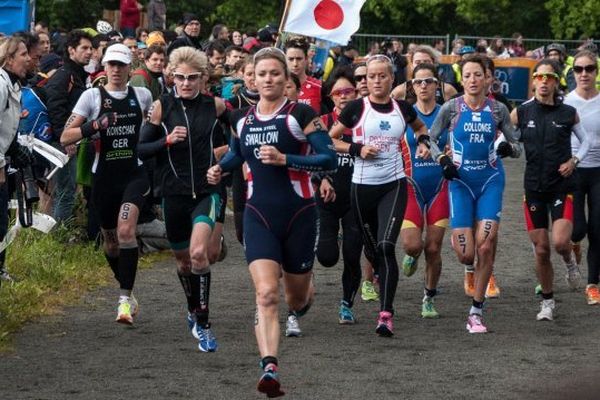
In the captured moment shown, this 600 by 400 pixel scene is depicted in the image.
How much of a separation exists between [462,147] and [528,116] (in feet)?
2.99

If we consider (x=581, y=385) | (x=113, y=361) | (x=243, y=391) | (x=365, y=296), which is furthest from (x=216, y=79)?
(x=581, y=385)

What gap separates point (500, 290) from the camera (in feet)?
40.9

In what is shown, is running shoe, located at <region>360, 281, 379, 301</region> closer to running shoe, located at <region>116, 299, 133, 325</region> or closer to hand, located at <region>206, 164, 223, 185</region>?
running shoe, located at <region>116, 299, 133, 325</region>

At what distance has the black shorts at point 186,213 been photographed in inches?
371

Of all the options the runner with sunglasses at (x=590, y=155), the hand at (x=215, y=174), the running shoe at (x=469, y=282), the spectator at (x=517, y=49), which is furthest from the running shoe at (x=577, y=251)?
the spectator at (x=517, y=49)

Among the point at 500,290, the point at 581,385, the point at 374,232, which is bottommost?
the point at 500,290

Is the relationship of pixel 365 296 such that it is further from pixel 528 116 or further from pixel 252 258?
pixel 252 258

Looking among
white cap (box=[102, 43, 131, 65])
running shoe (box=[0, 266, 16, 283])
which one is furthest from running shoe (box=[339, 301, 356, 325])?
running shoe (box=[0, 266, 16, 283])

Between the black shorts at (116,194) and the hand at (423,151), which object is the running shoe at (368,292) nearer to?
the hand at (423,151)

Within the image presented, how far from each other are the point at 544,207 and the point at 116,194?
3295mm

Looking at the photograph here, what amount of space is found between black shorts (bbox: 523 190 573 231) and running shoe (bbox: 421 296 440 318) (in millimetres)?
963

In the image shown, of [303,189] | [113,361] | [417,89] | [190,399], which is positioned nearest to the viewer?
[190,399]

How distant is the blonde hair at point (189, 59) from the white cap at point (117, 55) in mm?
716

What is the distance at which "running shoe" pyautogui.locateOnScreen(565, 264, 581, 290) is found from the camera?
477 inches
